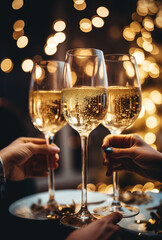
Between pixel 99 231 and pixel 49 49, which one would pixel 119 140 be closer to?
pixel 99 231

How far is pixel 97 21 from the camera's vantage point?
3.96 meters

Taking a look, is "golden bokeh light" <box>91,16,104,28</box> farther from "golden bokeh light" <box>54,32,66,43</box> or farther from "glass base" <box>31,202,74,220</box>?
"glass base" <box>31,202,74,220</box>

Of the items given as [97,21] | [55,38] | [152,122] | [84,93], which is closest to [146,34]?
[97,21]

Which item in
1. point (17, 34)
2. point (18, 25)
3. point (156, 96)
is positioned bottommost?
point (156, 96)

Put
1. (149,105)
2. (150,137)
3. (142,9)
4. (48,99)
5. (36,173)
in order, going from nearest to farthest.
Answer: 1. (48,99)
2. (36,173)
3. (150,137)
4. (149,105)
5. (142,9)

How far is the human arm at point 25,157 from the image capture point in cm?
111

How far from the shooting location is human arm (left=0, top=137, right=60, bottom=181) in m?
1.11

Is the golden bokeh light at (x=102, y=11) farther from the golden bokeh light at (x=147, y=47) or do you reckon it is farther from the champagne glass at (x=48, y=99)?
the champagne glass at (x=48, y=99)

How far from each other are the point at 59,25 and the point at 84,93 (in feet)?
12.0

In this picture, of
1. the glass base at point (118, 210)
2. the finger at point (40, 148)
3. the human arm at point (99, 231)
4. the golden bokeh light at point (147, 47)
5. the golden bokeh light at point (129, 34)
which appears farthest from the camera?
the golden bokeh light at point (129, 34)

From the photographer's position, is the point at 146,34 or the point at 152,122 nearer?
the point at 152,122

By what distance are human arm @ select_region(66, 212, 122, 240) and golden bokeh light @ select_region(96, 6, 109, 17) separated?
3715mm

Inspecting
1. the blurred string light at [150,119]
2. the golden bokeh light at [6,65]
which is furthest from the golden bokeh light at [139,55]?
the golden bokeh light at [6,65]

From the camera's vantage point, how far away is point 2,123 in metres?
1.92
